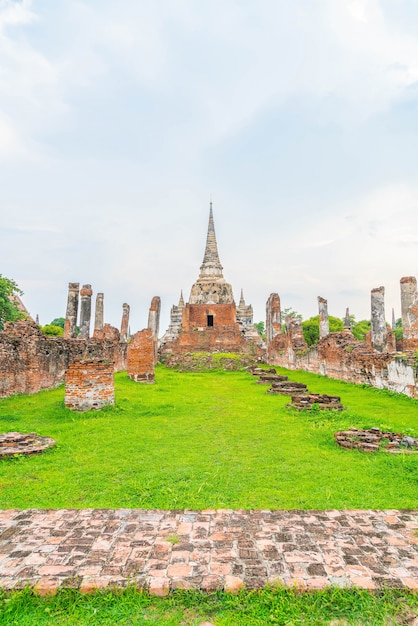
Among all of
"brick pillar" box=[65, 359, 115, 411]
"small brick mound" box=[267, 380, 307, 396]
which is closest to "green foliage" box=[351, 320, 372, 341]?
"small brick mound" box=[267, 380, 307, 396]

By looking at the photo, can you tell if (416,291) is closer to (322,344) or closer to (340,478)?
(322,344)

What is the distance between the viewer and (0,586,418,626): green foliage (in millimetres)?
2426

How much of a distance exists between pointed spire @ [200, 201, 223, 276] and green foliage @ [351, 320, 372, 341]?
1647 centimetres

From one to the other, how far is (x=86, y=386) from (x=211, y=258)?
38908 mm

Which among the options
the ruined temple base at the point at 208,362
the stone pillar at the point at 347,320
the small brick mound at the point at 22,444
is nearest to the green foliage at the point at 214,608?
the small brick mound at the point at 22,444

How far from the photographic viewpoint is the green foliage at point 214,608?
7.96ft

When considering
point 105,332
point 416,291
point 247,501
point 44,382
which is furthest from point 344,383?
point 105,332

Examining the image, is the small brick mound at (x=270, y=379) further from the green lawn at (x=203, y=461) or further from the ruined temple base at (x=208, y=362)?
the ruined temple base at (x=208, y=362)

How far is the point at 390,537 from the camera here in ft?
11.0

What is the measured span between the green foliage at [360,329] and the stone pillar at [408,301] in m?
29.1

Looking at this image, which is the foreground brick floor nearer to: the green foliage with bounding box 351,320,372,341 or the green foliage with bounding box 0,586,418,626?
the green foliage with bounding box 0,586,418,626

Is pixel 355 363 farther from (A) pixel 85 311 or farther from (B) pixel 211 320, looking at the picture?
(B) pixel 211 320

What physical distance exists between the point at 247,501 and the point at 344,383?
11.3 m

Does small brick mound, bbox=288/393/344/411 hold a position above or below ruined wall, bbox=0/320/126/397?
below
